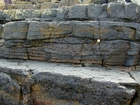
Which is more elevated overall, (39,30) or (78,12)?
(78,12)

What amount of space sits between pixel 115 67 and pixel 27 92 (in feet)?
7.72

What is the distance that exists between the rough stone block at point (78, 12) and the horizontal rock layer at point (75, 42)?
949 mm

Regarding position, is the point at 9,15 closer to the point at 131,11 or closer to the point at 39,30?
the point at 39,30

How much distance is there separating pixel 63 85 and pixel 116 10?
9.08ft

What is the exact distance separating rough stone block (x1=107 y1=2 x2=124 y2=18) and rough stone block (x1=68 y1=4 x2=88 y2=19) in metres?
0.80

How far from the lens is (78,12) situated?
5.64 m

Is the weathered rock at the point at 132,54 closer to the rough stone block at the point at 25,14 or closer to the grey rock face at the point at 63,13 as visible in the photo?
the grey rock face at the point at 63,13

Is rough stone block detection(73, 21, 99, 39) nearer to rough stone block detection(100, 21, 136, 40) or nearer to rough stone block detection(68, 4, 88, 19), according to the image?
rough stone block detection(100, 21, 136, 40)

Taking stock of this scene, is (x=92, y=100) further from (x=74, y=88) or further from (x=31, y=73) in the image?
(x=31, y=73)

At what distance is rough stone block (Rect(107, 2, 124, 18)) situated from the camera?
5070 millimetres

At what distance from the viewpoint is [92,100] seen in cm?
378

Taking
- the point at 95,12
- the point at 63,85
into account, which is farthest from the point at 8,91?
the point at 95,12

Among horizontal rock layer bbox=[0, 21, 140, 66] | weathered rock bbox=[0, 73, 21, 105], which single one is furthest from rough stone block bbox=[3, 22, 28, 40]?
weathered rock bbox=[0, 73, 21, 105]

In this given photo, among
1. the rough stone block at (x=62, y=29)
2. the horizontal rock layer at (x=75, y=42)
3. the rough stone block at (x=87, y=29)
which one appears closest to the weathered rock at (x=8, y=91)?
the horizontal rock layer at (x=75, y=42)
